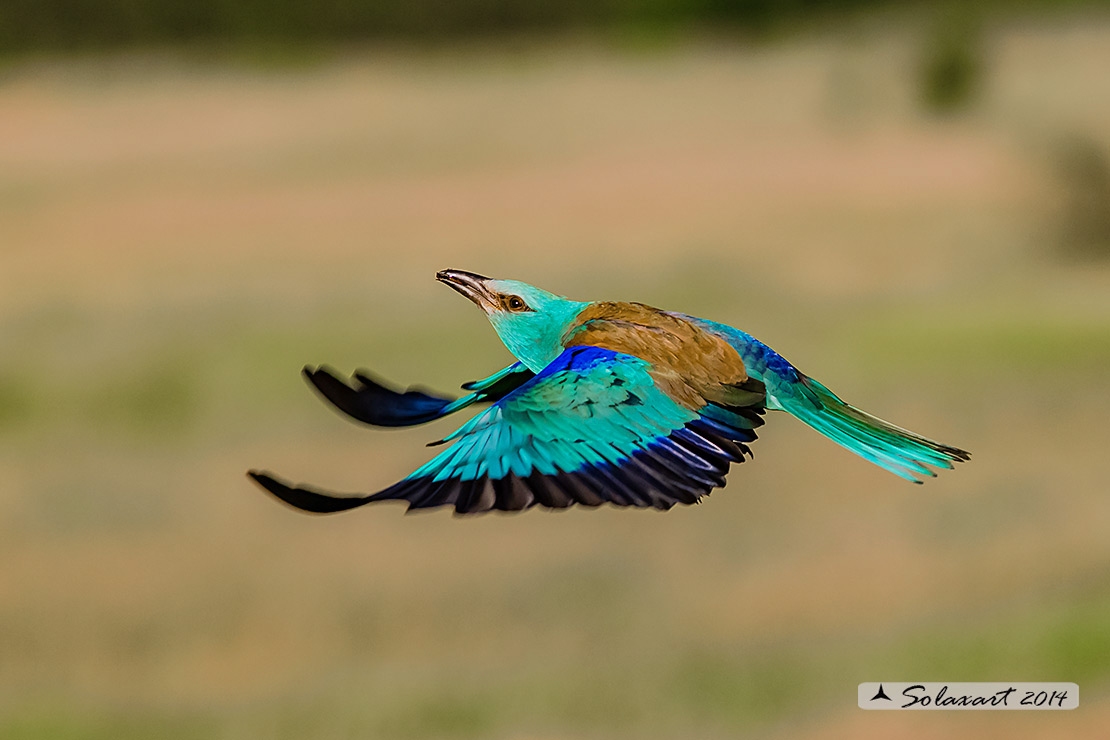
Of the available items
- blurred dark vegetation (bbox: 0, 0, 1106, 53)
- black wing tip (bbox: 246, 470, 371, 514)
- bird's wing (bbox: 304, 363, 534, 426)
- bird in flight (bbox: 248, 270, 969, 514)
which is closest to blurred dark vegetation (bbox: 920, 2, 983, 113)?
blurred dark vegetation (bbox: 0, 0, 1106, 53)

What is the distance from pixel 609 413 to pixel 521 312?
0.15 metres

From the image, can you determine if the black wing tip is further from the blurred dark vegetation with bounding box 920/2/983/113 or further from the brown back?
the blurred dark vegetation with bounding box 920/2/983/113

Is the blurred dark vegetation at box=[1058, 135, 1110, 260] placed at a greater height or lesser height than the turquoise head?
greater

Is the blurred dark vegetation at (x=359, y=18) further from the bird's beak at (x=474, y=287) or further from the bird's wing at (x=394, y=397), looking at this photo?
the bird's beak at (x=474, y=287)

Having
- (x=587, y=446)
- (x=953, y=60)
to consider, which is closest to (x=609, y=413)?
(x=587, y=446)

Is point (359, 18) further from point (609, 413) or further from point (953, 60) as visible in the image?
point (609, 413)

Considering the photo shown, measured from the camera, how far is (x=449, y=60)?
11.3 metres

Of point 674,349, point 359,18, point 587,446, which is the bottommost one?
point 587,446

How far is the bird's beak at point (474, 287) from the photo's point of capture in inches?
46.3

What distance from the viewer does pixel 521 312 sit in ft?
3.88

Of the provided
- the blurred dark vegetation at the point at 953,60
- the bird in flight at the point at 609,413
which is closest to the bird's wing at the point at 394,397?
the bird in flight at the point at 609,413

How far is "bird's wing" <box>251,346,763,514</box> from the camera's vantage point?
98 centimetres

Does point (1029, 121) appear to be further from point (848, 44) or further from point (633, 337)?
point (633, 337)

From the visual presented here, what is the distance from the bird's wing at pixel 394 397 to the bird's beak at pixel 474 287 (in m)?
0.13
